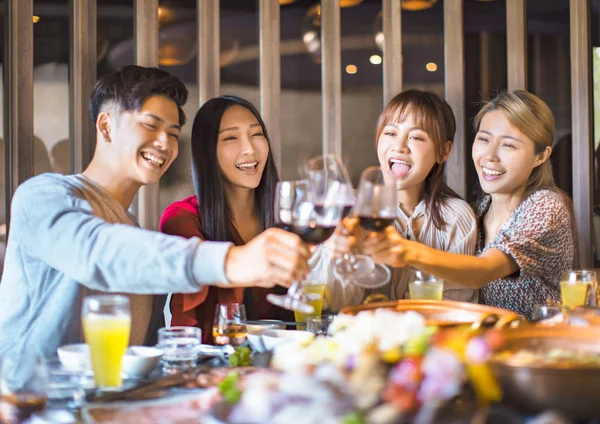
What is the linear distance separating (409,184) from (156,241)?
1489mm

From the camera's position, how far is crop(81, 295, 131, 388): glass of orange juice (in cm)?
142

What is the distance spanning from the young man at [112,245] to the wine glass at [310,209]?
7 centimetres

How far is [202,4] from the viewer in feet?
11.0

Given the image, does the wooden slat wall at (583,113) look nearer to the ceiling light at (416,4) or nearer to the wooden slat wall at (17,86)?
the ceiling light at (416,4)

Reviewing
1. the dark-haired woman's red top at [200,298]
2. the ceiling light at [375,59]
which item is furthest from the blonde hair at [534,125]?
the dark-haired woman's red top at [200,298]

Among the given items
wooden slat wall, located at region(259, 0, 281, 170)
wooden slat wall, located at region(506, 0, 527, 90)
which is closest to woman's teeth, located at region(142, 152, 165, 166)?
wooden slat wall, located at region(259, 0, 281, 170)

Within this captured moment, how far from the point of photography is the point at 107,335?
1.44m

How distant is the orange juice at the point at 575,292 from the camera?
2.12 m

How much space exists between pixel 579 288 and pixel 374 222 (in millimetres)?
827

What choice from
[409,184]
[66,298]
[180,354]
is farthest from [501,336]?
[409,184]

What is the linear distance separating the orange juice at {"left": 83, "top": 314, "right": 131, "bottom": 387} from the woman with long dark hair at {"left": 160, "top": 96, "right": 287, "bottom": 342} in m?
1.01

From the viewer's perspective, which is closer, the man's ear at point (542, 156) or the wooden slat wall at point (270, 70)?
the man's ear at point (542, 156)

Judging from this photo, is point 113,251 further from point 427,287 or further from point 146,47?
point 146,47

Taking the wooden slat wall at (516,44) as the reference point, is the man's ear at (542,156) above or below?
below
